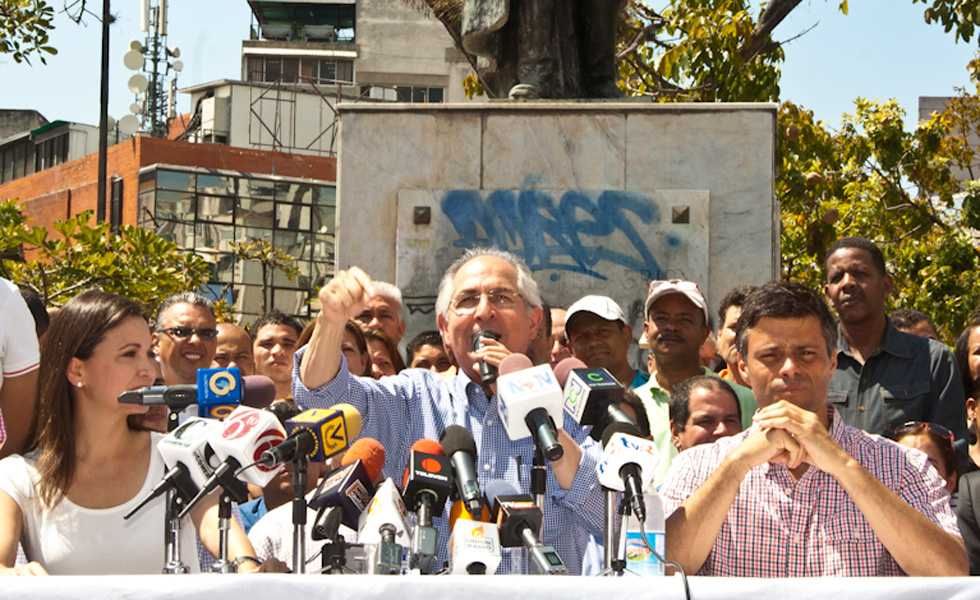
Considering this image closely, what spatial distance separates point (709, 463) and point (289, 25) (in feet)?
171

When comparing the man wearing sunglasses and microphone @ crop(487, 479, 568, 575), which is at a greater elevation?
the man wearing sunglasses

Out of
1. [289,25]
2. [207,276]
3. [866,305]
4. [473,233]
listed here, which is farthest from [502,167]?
[289,25]

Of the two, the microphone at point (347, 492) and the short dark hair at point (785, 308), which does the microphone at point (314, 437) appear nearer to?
the microphone at point (347, 492)

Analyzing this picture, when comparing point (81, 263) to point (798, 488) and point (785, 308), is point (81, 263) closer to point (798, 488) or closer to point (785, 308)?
point (785, 308)

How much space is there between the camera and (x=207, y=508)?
3.76 m

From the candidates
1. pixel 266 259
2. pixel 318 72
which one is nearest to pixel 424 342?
pixel 266 259

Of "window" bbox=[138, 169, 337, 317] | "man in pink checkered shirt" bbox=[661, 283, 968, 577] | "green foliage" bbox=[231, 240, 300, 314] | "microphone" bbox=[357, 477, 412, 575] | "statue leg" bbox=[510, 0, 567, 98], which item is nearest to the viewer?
"microphone" bbox=[357, 477, 412, 575]

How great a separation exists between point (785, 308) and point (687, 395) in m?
1.01

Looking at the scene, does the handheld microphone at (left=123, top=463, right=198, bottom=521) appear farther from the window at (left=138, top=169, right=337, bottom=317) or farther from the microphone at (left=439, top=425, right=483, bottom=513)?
the window at (left=138, top=169, right=337, bottom=317)

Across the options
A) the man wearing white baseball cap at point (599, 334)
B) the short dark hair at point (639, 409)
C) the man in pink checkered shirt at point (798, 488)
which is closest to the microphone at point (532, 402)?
the man in pink checkered shirt at point (798, 488)

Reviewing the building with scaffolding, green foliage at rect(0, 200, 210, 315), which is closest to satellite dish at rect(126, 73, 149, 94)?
the building with scaffolding

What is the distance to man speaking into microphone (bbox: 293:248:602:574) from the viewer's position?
3.64 m

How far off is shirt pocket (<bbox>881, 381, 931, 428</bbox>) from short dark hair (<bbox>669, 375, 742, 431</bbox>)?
4.13 ft

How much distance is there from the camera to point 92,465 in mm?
3773
